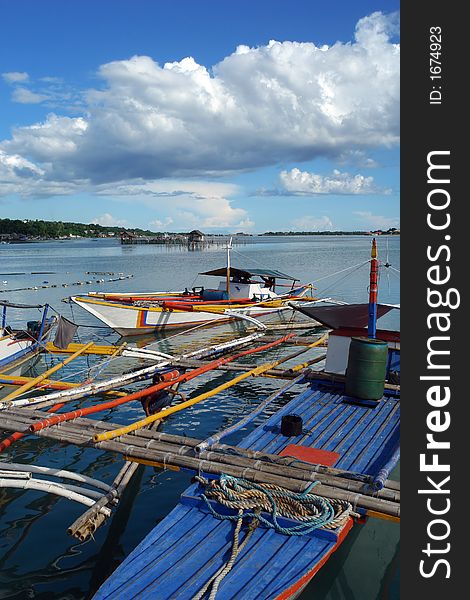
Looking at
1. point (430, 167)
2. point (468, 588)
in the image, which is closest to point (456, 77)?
point (430, 167)

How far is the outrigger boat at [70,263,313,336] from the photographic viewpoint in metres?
27.8

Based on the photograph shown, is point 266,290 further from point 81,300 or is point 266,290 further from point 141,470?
point 141,470

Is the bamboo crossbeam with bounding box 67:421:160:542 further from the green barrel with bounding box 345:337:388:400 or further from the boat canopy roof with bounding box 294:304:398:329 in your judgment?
the boat canopy roof with bounding box 294:304:398:329

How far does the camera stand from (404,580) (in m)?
5.30

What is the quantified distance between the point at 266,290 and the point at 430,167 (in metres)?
27.4

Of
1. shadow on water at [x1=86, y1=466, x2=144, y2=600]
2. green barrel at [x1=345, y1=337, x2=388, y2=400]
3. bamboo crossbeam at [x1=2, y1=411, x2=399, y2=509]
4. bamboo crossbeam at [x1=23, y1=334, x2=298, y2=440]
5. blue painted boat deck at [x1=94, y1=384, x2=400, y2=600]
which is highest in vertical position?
green barrel at [x1=345, y1=337, x2=388, y2=400]

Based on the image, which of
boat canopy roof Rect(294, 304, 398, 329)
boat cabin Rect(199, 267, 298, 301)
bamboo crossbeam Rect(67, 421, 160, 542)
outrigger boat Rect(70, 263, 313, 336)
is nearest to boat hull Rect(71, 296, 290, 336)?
outrigger boat Rect(70, 263, 313, 336)

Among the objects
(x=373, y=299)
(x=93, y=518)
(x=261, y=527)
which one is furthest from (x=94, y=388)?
(x=261, y=527)

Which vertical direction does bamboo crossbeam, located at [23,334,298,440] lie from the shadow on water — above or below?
above

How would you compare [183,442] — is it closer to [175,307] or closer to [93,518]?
[93,518]

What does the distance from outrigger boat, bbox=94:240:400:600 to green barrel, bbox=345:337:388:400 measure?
3.15 ft

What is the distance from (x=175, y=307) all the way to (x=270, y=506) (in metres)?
22.2

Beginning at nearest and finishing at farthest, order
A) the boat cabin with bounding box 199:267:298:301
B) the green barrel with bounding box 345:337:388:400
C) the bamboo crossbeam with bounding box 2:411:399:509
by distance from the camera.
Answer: the bamboo crossbeam with bounding box 2:411:399:509, the green barrel with bounding box 345:337:388:400, the boat cabin with bounding box 199:267:298:301

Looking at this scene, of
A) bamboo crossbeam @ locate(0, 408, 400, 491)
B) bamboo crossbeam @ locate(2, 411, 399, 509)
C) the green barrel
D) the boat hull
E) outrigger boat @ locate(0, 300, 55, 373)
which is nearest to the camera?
bamboo crossbeam @ locate(2, 411, 399, 509)
